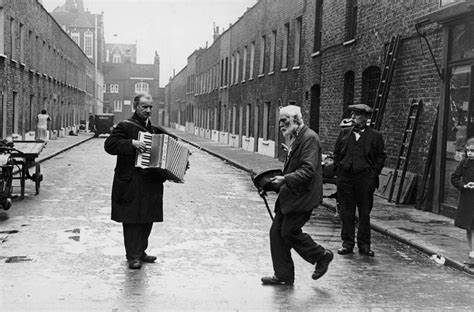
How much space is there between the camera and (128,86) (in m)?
112

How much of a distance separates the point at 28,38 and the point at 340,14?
20032mm

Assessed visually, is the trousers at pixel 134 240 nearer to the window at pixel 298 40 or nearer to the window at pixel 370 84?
the window at pixel 370 84

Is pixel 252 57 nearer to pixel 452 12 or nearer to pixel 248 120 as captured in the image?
pixel 248 120

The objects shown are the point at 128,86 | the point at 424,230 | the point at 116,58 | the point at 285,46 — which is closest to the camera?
the point at 424,230

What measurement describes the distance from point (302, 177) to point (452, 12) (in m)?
6.16

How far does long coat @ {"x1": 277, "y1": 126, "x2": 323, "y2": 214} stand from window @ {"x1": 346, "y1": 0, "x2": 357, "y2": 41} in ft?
40.2

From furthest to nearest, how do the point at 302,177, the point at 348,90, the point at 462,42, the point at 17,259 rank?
the point at 348,90, the point at 462,42, the point at 17,259, the point at 302,177

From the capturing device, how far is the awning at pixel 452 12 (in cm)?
1037

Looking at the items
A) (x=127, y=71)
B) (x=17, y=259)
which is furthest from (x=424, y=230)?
(x=127, y=71)

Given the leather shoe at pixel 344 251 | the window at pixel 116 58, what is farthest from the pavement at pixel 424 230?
the window at pixel 116 58

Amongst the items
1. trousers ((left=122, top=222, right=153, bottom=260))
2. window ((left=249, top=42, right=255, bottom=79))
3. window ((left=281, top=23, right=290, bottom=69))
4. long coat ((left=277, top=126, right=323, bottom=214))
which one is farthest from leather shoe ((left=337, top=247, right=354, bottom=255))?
window ((left=249, top=42, right=255, bottom=79))

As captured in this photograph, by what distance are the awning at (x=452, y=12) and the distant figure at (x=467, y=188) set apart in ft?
11.8

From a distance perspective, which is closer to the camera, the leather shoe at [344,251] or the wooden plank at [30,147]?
the leather shoe at [344,251]

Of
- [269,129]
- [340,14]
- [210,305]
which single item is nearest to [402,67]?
[340,14]
